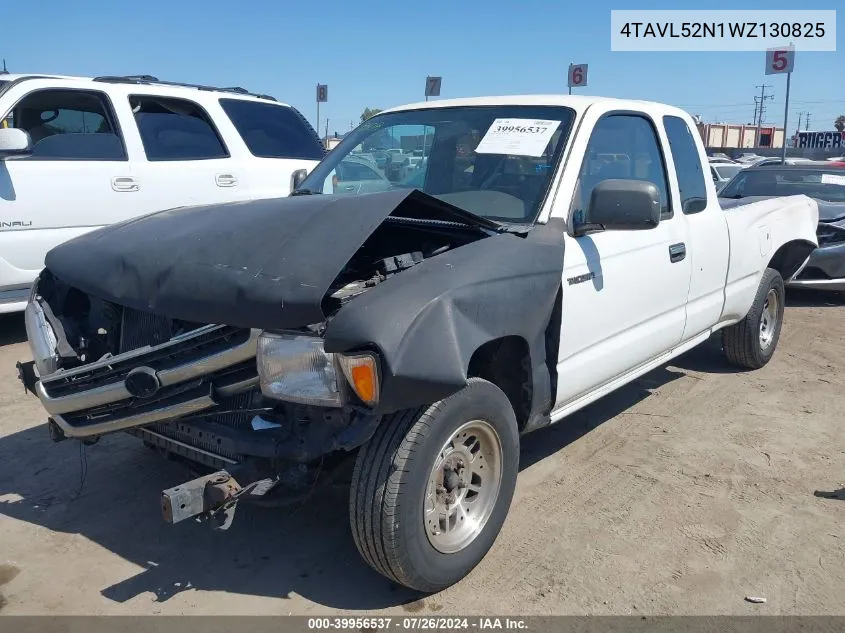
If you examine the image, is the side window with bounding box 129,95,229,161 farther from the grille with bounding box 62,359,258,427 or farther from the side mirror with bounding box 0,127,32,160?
the grille with bounding box 62,359,258,427

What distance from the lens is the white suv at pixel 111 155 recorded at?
5992 millimetres

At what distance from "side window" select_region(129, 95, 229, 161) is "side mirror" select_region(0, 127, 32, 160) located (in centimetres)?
114

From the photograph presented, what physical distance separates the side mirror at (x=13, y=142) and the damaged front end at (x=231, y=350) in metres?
2.94

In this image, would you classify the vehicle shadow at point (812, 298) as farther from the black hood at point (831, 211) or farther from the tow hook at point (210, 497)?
the tow hook at point (210, 497)

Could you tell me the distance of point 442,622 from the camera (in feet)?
9.05

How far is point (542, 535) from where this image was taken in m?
3.37

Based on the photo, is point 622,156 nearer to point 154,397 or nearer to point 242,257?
point 242,257

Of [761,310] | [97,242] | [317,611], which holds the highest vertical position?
[97,242]

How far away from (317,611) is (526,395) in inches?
47.8

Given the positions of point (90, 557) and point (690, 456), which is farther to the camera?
point (690, 456)

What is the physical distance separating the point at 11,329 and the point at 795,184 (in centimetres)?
870

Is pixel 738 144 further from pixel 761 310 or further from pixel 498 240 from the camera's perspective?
pixel 498 240

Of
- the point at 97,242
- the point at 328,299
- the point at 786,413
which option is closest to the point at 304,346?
the point at 328,299

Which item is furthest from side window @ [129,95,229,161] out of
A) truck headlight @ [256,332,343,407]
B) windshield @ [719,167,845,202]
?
windshield @ [719,167,845,202]
